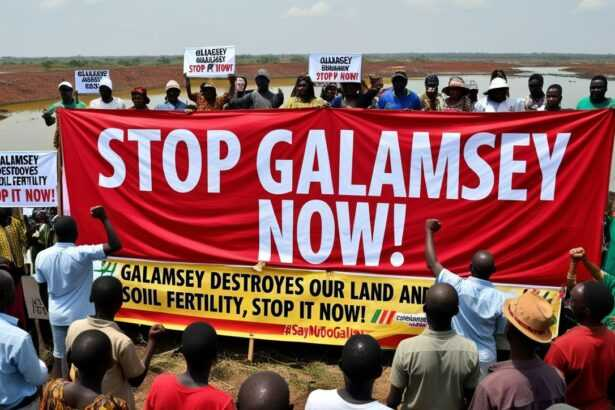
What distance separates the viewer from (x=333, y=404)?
2.72 metres

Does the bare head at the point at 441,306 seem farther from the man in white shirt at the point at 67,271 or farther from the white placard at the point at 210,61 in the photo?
the white placard at the point at 210,61

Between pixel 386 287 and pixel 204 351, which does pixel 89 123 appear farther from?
pixel 204 351

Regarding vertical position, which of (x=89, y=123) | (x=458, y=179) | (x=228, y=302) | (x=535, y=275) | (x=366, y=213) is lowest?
(x=228, y=302)

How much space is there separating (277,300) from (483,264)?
2703mm

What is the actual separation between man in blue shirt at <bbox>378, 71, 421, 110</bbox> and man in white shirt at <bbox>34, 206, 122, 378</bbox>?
4413mm

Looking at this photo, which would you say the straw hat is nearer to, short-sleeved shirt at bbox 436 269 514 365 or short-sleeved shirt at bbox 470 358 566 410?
short-sleeved shirt at bbox 470 358 566 410

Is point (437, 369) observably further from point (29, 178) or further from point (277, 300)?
point (29, 178)

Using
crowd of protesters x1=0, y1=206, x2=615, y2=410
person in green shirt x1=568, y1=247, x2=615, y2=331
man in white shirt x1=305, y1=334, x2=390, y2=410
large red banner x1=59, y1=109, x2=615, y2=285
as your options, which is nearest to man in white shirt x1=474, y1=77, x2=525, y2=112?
large red banner x1=59, y1=109, x2=615, y2=285

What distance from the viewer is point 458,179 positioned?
A: 582 cm

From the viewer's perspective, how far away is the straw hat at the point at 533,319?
302 centimetres

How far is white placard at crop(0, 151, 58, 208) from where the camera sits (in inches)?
Result: 262

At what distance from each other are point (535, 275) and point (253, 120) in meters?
3.22

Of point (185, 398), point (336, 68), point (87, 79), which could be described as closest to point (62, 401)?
point (185, 398)

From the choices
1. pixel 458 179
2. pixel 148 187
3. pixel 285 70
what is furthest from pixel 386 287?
pixel 285 70
